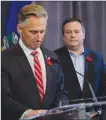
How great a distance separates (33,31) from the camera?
1.63 metres

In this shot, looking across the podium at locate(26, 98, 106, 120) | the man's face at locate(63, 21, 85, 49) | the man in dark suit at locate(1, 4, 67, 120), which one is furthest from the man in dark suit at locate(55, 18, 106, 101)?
the podium at locate(26, 98, 106, 120)

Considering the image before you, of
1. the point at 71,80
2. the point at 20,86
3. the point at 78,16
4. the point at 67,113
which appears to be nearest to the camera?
the point at 67,113

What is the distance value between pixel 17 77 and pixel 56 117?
44 centimetres

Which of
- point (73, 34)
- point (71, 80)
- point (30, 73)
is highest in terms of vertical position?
point (73, 34)

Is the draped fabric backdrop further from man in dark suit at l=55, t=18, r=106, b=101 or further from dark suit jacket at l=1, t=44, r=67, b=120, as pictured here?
dark suit jacket at l=1, t=44, r=67, b=120

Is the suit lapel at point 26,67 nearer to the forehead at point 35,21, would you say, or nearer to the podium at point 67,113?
Answer: the forehead at point 35,21

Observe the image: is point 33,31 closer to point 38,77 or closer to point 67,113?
point 38,77

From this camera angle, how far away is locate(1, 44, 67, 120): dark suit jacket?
154 cm

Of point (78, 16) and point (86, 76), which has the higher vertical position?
point (78, 16)

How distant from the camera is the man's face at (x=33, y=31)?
1.61 m

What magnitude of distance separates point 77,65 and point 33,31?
0.46m

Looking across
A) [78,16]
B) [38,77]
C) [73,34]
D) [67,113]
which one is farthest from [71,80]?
[67,113]

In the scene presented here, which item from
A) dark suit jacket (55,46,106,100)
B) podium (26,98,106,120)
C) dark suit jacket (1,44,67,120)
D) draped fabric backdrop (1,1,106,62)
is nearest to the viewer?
podium (26,98,106,120)

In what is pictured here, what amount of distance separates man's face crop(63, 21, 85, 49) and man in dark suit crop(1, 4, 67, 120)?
13.9 inches
